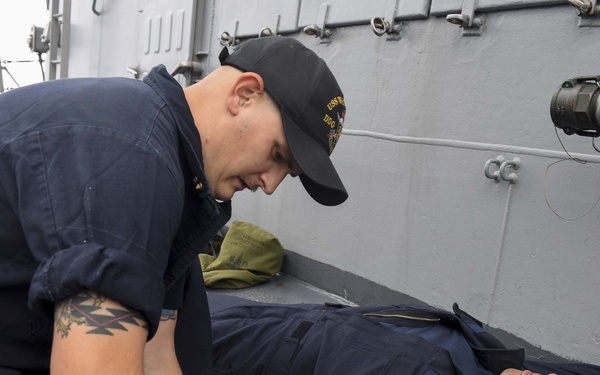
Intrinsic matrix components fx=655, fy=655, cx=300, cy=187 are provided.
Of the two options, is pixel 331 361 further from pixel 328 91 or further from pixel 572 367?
pixel 328 91

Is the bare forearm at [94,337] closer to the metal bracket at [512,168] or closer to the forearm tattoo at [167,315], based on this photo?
the forearm tattoo at [167,315]

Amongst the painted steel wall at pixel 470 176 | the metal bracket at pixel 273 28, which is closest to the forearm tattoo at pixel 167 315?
the painted steel wall at pixel 470 176

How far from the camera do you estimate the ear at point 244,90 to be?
132cm

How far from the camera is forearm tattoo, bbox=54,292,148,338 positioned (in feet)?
3.12

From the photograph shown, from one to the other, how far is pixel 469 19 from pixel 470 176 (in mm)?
616

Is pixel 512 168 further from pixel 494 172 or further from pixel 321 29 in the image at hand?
pixel 321 29

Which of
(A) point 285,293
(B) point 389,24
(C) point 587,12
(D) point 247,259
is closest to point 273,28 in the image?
(B) point 389,24

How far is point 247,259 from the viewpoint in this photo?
346 cm

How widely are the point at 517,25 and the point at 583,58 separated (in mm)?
316

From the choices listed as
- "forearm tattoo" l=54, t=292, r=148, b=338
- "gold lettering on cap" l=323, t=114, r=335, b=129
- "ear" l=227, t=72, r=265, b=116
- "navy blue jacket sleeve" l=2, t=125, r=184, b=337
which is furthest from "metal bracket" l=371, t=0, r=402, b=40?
"forearm tattoo" l=54, t=292, r=148, b=338

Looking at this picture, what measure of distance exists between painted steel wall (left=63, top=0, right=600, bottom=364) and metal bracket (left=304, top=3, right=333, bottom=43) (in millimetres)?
43

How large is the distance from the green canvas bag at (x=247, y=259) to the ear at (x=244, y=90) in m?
2.12

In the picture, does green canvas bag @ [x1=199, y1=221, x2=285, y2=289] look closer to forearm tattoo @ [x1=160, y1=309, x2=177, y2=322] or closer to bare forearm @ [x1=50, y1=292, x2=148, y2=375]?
forearm tattoo @ [x1=160, y1=309, x2=177, y2=322]

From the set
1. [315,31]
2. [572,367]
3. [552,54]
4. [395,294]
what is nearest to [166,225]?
[572,367]
